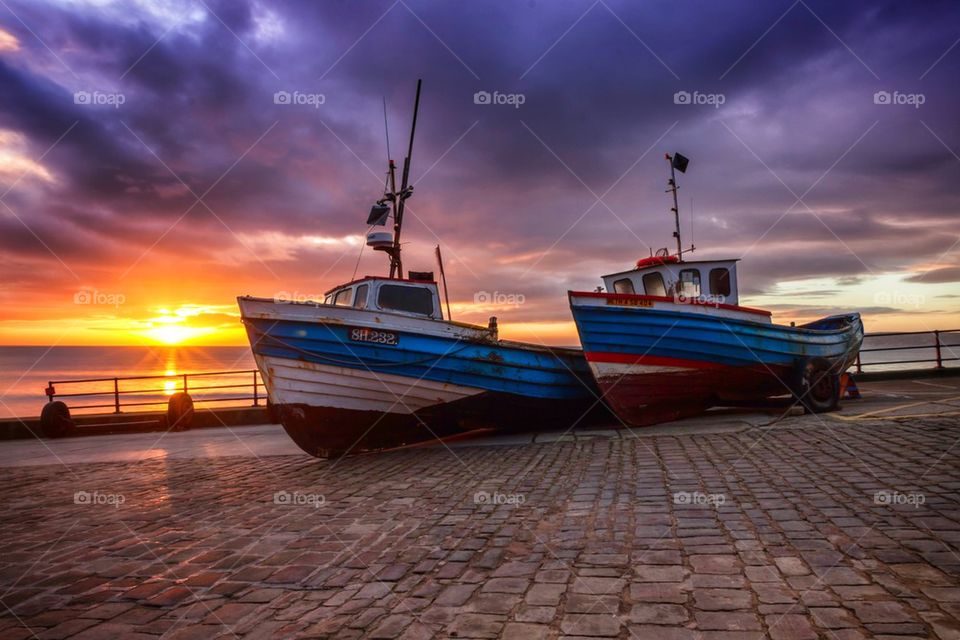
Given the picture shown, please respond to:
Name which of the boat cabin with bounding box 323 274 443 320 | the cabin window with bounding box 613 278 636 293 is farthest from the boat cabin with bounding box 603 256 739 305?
the boat cabin with bounding box 323 274 443 320

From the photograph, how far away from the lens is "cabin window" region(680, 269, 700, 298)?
1231 centimetres

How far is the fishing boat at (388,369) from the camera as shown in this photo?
27.8 ft

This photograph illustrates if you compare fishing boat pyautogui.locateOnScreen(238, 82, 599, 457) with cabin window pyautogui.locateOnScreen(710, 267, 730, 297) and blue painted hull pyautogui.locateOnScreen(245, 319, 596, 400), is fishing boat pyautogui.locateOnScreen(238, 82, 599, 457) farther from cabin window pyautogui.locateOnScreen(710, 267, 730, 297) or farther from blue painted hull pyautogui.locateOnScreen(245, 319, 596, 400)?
cabin window pyautogui.locateOnScreen(710, 267, 730, 297)

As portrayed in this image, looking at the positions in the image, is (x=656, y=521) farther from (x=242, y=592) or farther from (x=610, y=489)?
(x=242, y=592)

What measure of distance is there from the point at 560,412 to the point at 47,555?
325 inches

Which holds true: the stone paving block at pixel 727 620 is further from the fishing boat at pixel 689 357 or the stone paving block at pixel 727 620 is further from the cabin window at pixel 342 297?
the cabin window at pixel 342 297

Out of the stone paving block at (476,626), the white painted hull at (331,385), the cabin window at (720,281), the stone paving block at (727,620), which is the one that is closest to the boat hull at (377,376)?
the white painted hull at (331,385)

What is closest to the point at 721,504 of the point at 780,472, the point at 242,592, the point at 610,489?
the point at 610,489

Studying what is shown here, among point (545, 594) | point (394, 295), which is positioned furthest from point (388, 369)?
point (545, 594)

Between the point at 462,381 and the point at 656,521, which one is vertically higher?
the point at 462,381

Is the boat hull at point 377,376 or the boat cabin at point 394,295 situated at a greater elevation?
the boat cabin at point 394,295

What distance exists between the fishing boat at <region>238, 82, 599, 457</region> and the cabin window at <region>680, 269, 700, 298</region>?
11.1 ft

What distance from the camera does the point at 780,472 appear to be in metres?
5.91

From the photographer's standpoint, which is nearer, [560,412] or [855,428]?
[855,428]
